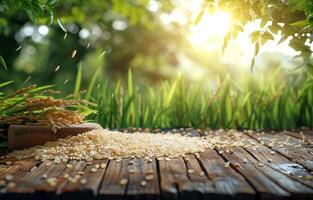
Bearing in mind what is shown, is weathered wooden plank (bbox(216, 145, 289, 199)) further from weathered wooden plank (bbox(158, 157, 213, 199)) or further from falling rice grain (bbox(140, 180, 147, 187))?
falling rice grain (bbox(140, 180, 147, 187))

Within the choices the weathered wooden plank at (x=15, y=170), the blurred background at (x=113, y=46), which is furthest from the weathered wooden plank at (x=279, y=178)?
the blurred background at (x=113, y=46)

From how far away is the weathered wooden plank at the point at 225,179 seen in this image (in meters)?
1.80

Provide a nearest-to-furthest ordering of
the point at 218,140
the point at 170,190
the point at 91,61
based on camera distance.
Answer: the point at 170,190, the point at 218,140, the point at 91,61

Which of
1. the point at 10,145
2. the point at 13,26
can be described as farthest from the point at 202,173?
the point at 13,26

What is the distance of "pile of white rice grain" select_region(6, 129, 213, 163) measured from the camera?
252cm

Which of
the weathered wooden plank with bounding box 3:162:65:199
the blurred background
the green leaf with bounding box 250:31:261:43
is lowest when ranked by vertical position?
the weathered wooden plank with bounding box 3:162:65:199

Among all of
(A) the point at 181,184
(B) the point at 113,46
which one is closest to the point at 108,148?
(A) the point at 181,184

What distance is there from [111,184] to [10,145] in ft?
3.60

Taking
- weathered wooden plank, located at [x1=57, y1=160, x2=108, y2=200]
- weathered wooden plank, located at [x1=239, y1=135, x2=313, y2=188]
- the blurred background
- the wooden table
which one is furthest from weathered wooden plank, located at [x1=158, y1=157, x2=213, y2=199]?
the blurred background

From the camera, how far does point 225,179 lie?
2.01m

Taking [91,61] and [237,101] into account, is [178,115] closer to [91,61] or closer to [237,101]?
[237,101]

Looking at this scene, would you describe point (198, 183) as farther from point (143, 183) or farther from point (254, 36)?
point (254, 36)

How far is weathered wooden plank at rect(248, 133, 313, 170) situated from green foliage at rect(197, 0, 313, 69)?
53 cm

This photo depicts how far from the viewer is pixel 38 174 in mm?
2102
